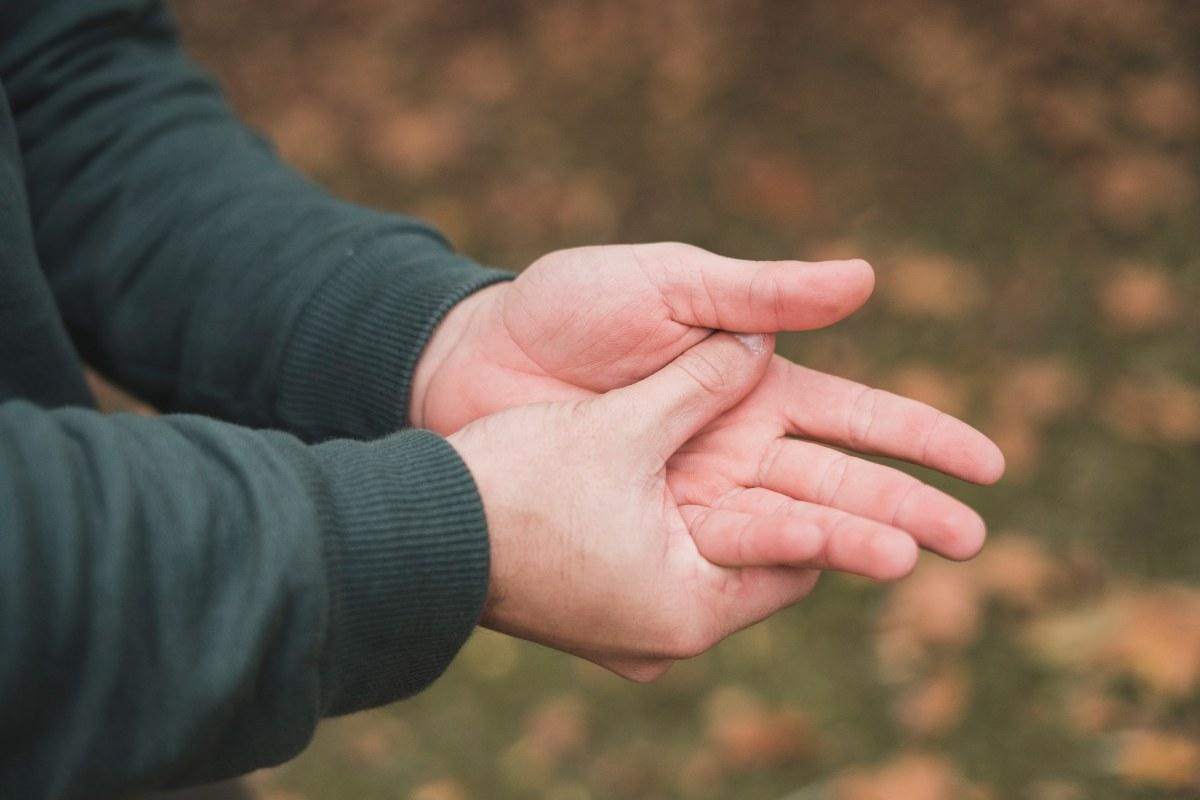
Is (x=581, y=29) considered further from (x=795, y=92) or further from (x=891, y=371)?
(x=891, y=371)

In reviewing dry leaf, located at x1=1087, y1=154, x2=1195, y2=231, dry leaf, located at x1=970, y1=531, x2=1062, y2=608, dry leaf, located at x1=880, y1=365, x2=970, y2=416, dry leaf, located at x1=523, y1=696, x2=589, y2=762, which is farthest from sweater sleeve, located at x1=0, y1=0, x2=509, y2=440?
dry leaf, located at x1=1087, y1=154, x2=1195, y2=231

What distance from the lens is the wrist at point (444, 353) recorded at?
1.45 m

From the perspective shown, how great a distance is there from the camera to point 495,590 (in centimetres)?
119

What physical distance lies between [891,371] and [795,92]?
1259mm

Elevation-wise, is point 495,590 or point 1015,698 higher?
point 495,590

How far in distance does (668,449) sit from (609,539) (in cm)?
15

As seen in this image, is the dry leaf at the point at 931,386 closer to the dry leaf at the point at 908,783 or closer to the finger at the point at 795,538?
the dry leaf at the point at 908,783

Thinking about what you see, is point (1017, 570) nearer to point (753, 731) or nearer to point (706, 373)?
point (753, 731)

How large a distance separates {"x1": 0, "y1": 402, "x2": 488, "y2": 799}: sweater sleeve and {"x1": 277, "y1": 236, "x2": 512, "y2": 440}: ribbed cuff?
1.13 feet

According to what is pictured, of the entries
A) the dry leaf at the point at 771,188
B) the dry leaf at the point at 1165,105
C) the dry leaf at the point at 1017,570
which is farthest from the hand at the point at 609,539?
the dry leaf at the point at 1165,105

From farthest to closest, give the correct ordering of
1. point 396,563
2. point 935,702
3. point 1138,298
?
1. point 1138,298
2. point 935,702
3. point 396,563

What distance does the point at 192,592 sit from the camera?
3.00ft

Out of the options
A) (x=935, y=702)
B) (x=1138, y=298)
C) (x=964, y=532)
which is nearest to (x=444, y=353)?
(x=964, y=532)

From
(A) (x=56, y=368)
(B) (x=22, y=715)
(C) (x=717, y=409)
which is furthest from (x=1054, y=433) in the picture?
(B) (x=22, y=715)
